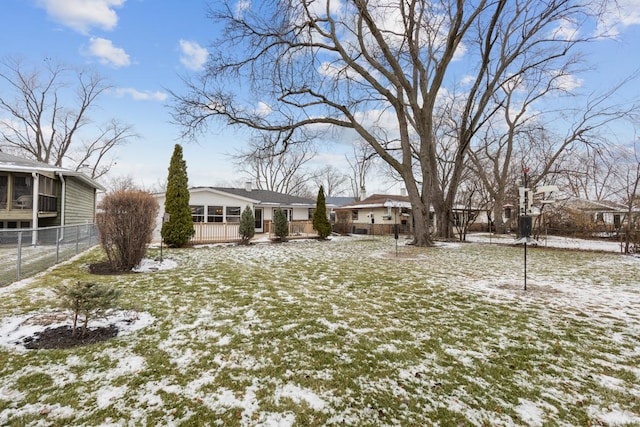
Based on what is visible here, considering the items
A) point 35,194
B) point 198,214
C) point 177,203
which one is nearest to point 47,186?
point 35,194

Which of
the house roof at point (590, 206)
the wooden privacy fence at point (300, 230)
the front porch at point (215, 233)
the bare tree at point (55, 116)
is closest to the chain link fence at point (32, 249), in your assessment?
the front porch at point (215, 233)

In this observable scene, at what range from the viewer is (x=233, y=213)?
62.3 feet

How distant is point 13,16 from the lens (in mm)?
9320

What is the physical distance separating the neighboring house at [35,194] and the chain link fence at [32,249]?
12.9ft

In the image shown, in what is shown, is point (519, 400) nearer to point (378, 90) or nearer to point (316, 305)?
point (316, 305)

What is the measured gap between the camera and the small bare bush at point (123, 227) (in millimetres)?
7188

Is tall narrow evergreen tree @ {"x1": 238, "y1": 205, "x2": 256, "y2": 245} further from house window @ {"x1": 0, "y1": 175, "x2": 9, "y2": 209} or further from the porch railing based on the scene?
house window @ {"x1": 0, "y1": 175, "x2": 9, "y2": 209}

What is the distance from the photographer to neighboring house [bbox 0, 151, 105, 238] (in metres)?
11.6

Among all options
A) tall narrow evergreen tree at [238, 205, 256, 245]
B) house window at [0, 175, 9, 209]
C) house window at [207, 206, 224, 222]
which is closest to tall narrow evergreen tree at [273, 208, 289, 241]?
tall narrow evergreen tree at [238, 205, 256, 245]

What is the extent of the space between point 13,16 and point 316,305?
1340 cm

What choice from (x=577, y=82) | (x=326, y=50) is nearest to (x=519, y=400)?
(x=326, y=50)

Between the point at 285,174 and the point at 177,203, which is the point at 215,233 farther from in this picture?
the point at 285,174

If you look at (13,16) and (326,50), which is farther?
(326,50)

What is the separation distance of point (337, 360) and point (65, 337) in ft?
10.5
